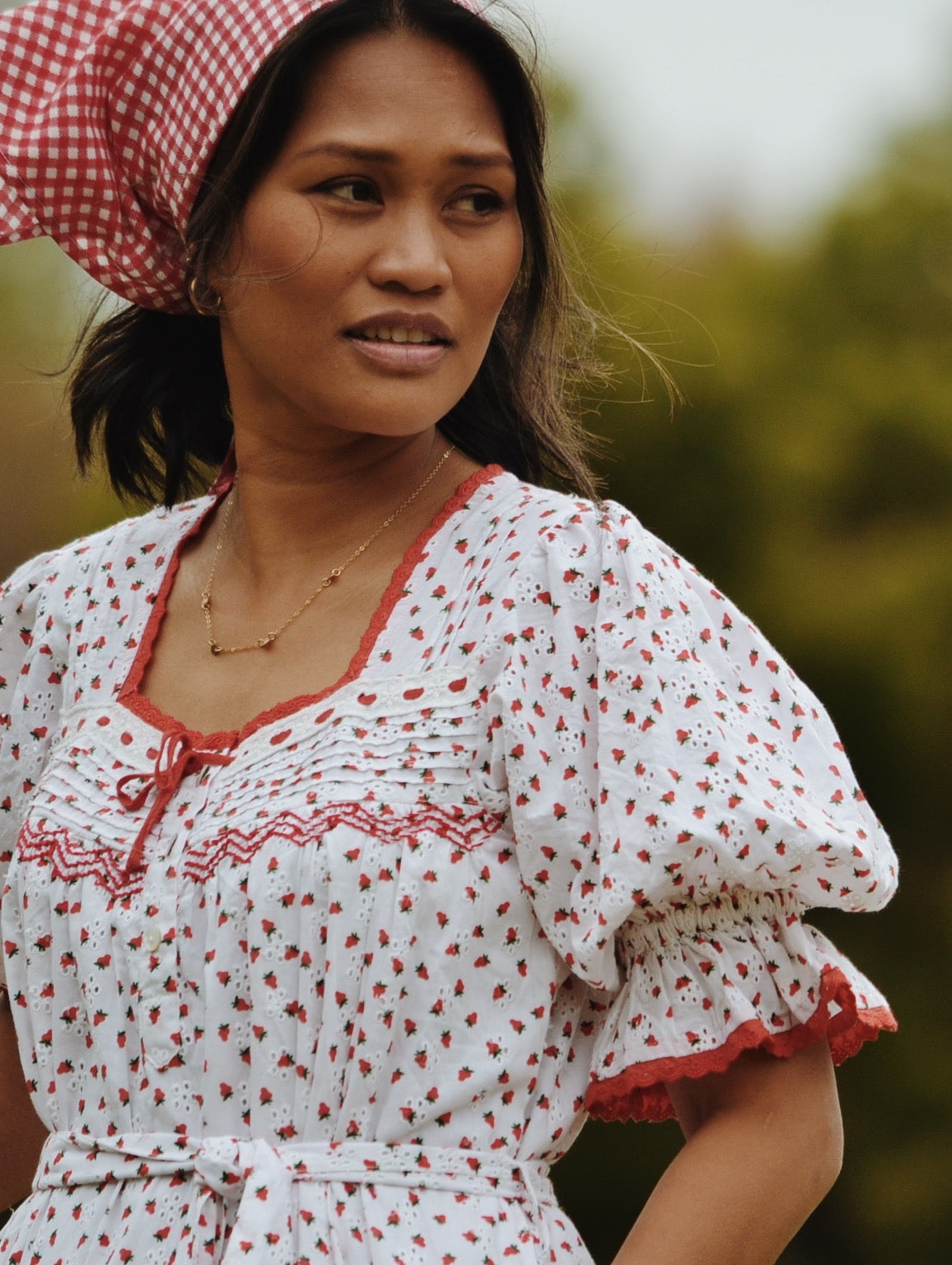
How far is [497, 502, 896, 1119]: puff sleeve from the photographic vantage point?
4.75ft

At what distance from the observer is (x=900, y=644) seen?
571 centimetres

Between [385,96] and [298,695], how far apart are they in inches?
21.7

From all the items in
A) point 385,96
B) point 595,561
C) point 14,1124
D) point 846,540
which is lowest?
point 846,540

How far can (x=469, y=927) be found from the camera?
59.9 inches

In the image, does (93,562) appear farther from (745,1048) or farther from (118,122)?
(745,1048)

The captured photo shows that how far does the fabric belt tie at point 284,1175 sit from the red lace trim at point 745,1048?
102 millimetres

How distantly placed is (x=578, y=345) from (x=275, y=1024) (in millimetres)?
864

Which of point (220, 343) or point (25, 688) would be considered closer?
point (25, 688)

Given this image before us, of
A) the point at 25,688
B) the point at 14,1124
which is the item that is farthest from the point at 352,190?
the point at 14,1124

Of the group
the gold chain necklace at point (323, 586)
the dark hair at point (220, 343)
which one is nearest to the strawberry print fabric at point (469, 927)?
the gold chain necklace at point (323, 586)

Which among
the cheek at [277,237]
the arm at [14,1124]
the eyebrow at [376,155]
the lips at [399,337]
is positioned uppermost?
the eyebrow at [376,155]

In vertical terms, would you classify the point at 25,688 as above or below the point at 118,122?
below

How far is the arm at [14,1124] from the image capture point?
1983 millimetres

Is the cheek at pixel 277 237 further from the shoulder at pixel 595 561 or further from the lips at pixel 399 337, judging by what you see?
the shoulder at pixel 595 561
